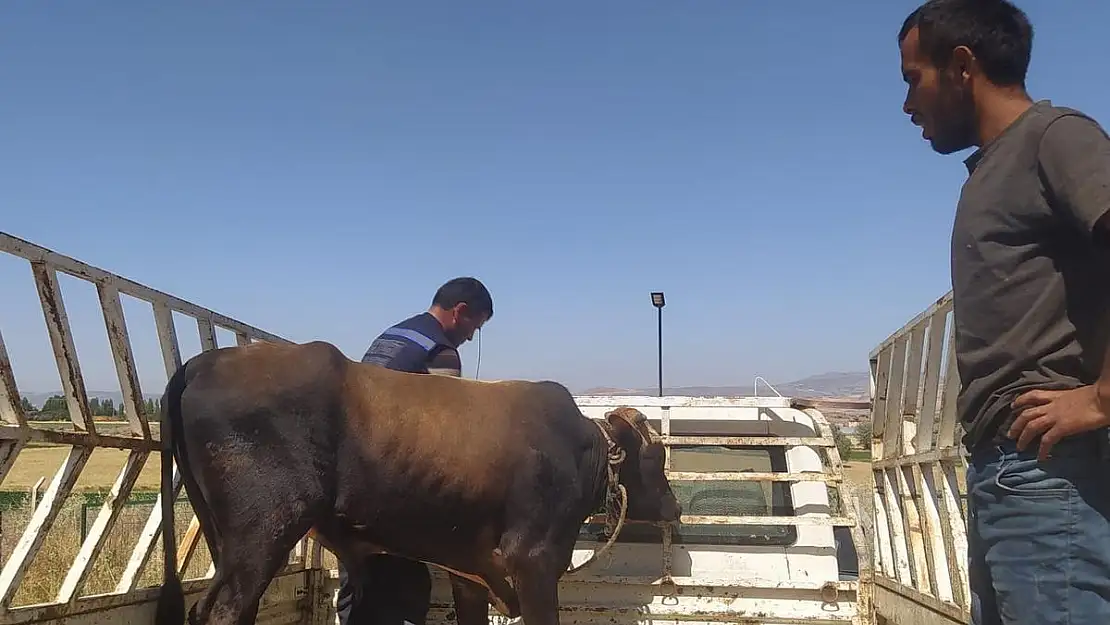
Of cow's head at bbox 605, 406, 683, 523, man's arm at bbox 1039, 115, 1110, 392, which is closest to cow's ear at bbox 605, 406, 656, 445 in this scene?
cow's head at bbox 605, 406, 683, 523

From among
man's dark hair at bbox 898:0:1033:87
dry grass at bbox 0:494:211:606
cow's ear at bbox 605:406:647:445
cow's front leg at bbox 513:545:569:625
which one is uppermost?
man's dark hair at bbox 898:0:1033:87

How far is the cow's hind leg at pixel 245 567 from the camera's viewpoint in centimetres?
393

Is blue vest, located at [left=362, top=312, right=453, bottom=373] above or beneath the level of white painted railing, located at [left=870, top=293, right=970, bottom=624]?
above

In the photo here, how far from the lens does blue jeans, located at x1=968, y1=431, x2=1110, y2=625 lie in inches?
78.9

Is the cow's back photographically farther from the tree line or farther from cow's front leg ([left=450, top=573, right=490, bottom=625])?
cow's front leg ([left=450, top=573, right=490, bottom=625])

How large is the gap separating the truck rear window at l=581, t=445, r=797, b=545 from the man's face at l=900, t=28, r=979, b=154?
3.05m

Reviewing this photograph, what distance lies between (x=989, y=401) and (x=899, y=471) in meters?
2.93

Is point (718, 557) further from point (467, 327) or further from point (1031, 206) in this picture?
point (1031, 206)

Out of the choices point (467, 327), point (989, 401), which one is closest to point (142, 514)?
point (467, 327)

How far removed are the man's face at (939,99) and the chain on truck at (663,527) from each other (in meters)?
2.09

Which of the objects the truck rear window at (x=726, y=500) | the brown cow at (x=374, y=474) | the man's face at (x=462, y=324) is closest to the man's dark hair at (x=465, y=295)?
the man's face at (x=462, y=324)

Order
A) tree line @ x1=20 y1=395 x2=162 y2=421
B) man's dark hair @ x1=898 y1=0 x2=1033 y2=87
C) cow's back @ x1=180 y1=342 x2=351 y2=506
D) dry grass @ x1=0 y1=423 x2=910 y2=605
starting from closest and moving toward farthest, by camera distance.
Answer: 1. man's dark hair @ x1=898 y1=0 x2=1033 y2=87
2. tree line @ x1=20 y1=395 x2=162 y2=421
3. cow's back @ x1=180 y1=342 x2=351 y2=506
4. dry grass @ x1=0 y1=423 x2=910 y2=605

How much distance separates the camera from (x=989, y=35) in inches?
89.9

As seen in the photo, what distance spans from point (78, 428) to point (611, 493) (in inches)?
104
